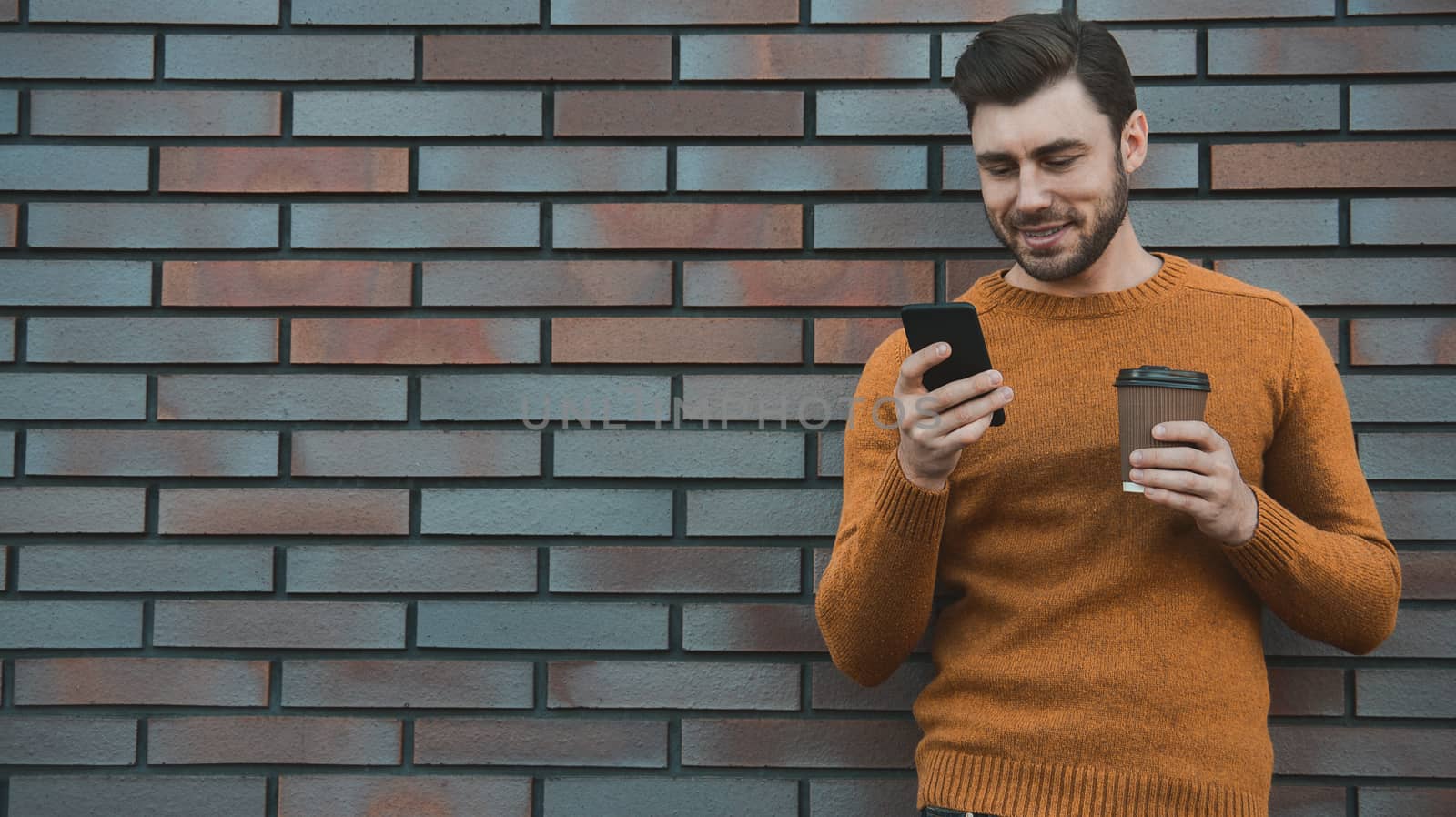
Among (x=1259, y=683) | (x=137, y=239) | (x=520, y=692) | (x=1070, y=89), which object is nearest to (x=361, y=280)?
(x=137, y=239)

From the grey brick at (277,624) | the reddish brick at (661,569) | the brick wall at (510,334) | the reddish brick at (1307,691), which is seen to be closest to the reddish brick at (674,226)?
the brick wall at (510,334)

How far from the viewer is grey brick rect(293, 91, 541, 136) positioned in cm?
213

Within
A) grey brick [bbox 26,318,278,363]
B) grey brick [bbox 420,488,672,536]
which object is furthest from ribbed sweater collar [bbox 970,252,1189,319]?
grey brick [bbox 26,318,278,363]

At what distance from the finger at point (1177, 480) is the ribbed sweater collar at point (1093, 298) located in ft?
1.22

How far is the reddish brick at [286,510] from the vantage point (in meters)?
2.12

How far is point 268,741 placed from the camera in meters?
2.11

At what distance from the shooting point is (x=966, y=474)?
174cm

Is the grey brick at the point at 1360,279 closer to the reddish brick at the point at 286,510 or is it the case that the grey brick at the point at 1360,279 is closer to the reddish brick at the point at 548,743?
the reddish brick at the point at 548,743

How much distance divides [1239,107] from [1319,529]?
2.91ft

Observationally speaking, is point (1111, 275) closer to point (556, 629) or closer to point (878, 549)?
point (878, 549)

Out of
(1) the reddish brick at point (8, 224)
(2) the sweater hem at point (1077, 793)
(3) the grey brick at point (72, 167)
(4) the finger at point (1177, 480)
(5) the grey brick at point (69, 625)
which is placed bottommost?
(2) the sweater hem at point (1077, 793)

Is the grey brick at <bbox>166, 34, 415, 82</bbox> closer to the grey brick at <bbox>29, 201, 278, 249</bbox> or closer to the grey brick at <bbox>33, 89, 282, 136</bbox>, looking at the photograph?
the grey brick at <bbox>33, 89, 282, 136</bbox>

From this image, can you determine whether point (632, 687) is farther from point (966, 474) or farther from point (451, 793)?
point (966, 474)

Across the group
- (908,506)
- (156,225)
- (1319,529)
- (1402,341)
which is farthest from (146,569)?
(1402,341)
